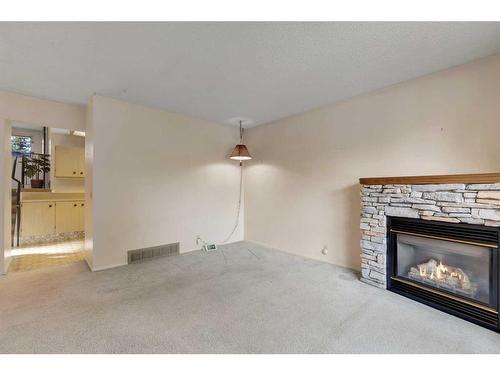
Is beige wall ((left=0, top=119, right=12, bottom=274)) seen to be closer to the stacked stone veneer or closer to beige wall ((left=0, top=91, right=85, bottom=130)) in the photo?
beige wall ((left=0, top=91, right=85, bottom=130))

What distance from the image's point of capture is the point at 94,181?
10.1 ft

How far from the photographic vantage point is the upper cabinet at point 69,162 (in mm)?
5074

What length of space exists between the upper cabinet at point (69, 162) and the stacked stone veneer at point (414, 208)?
5936 millimetres

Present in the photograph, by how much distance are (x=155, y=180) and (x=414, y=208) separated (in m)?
3.49

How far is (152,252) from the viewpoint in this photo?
357 centimetres

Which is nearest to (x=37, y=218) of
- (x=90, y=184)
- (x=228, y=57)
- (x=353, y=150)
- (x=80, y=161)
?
(x=80, y=161)

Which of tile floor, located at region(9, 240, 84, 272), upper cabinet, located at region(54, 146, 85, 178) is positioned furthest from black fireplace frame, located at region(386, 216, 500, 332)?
upper cabinet, located at region(54, 146, 85, 178)

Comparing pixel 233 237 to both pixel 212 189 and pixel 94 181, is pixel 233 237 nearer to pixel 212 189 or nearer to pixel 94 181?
pixel 212 189

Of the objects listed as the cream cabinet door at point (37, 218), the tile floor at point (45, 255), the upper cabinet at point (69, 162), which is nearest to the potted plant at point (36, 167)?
the upper cabinet at point (69, 162)

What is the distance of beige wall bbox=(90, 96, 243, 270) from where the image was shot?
316 cm

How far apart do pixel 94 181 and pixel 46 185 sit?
357cm

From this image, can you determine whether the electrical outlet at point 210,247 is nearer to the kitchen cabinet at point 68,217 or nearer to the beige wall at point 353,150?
the beige wall at point 353,150

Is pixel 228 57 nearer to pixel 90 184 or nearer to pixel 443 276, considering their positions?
pixel 90 184

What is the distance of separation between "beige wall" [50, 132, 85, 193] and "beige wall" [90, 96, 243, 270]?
2908 millimetres
